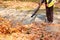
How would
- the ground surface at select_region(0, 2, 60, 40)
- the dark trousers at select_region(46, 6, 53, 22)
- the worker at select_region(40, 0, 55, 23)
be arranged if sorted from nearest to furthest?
the ground surface at select_region(0, 2, 60, 40)
the worker at select_region(40, 0, 55, 23)
the dark trousers at select_region(46, 6, 53, 22)

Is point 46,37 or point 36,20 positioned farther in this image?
point 36,20

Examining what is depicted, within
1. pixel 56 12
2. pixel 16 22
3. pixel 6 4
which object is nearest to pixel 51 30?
pixel 16 22

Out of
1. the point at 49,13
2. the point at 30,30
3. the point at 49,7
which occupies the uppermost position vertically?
the point at 49,7

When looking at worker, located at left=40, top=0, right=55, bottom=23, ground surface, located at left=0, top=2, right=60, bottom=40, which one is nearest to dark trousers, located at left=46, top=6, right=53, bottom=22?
worker, located at left=40, top=0, right=55, bottom=23

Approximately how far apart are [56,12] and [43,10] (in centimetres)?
67

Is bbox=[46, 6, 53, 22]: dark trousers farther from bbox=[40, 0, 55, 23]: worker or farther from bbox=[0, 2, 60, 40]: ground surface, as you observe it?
bbox=[0, 2, 60, 40]: ground surface

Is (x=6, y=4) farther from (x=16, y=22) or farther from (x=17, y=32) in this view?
(x=17, y=32)

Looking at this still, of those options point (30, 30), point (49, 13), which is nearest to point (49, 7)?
point (49, 13)

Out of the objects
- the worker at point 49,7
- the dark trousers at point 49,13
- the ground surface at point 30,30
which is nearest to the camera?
the ground surface at point 30,30

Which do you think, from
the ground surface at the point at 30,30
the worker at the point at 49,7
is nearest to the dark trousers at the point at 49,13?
the worker at the point at 49,7

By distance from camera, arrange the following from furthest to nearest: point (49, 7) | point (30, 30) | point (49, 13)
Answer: point (49, 13) → point (49, 7) → point (30, 30)

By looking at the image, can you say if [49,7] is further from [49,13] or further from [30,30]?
[30,30]

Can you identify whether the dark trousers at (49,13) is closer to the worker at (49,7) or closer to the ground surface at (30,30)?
the worker at (49,7)

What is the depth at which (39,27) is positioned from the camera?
7.72 m
